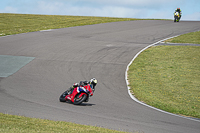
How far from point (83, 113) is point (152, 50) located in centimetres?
1539

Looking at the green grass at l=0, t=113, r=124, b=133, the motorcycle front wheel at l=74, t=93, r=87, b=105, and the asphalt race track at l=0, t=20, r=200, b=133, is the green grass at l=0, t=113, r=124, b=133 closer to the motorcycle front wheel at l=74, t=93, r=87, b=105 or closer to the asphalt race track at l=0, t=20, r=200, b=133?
the asphalt race track at l=0, t=20, r=200, b=133

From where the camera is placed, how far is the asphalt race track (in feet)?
31.6


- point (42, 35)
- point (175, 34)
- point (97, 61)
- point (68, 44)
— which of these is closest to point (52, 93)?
point (97, 61)

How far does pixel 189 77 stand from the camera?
1747 centimetres

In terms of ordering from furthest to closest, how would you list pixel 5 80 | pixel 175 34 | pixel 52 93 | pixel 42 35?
pixel 175 34 → pixel 42 35 → pixel 5 80 → pixel 52 93

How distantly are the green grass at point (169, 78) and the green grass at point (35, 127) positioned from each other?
214 inches

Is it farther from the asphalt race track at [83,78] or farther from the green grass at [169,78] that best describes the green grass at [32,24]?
the green grass at [169,78]

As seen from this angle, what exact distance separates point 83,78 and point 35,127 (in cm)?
923

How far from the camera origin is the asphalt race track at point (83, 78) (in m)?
9.62

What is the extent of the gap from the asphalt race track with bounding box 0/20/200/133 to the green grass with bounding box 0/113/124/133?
0.99 meters

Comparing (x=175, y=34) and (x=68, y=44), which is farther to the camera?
(x=175, y=34)

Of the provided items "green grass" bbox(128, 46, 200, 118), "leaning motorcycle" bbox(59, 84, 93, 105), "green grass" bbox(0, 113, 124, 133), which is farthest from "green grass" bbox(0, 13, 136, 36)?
"green grass" bbox(0, 113, 124, 133)

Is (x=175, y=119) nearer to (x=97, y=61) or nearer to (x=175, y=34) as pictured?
(x=97, y=61)

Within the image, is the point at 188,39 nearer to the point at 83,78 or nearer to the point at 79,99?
the point at 83,78
